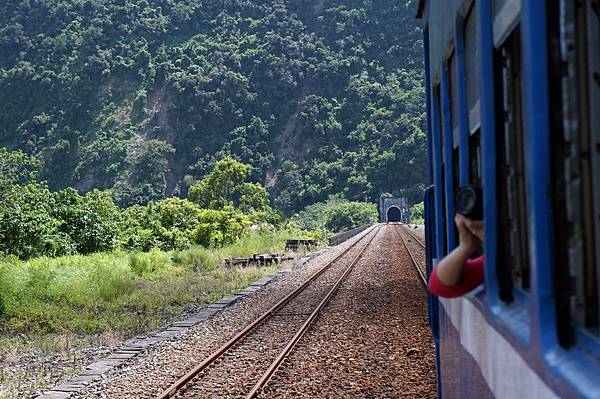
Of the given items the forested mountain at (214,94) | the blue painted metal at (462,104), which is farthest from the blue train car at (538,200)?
the forested mountain at (214,94)

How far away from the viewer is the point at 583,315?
146 cm

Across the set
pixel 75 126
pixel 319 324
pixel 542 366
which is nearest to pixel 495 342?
pixel 542 366

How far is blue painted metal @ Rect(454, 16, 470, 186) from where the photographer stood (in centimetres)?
288

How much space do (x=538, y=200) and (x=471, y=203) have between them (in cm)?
74

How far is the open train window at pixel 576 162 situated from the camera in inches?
54.5

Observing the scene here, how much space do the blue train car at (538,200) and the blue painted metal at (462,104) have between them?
0.34 ft

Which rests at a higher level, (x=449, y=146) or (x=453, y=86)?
(x=453, y=86)

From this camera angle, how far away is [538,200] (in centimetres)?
146

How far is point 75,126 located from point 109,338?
104 m

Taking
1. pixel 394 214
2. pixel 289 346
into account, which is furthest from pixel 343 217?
pixel 289 346

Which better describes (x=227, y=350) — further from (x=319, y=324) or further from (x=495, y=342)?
(x=495, y=342)

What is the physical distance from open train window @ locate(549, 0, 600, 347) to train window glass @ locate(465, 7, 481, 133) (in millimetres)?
1177

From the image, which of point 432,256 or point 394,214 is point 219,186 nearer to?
point 432,256

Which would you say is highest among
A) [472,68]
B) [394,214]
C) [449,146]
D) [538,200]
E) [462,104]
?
[394,214]
